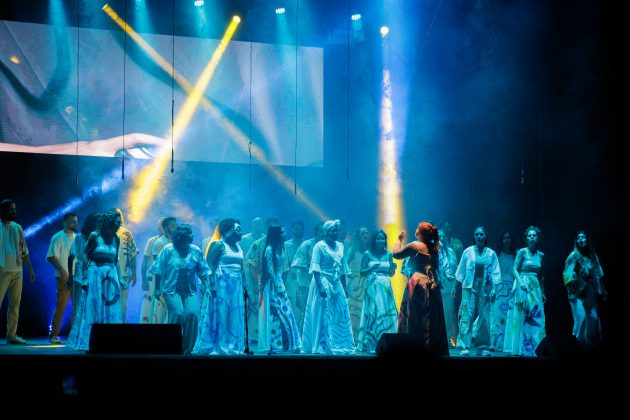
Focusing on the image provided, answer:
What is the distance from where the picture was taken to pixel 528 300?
10.5 meters

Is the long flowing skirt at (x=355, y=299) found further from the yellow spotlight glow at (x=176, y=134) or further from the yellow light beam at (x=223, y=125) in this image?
the yellow spotlight glow at (x=176, y=134)

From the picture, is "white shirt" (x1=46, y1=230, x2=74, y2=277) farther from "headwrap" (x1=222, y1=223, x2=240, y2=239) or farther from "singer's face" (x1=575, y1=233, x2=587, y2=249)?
"singer's face" (x1=575, y1=233, x2=587, y2=249)

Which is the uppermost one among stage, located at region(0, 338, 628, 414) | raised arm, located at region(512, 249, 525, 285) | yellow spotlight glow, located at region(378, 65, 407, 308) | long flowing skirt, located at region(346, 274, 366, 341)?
yellow spotlight glow, located at region(378, 65, 407, 308)

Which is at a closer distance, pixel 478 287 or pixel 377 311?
pixel 377 311

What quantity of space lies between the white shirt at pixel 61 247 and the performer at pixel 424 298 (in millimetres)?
5461

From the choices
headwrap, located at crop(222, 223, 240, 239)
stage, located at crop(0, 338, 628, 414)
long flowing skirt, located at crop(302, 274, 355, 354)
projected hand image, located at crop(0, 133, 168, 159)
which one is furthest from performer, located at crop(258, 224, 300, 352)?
stage, located at crop(0, 338, 628, 414)

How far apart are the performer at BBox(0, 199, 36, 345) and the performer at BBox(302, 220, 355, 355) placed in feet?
12.8

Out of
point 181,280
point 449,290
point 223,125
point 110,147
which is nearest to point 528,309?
point 449,290

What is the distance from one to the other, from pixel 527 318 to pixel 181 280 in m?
4.72

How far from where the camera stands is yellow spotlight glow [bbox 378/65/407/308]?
1367 cm

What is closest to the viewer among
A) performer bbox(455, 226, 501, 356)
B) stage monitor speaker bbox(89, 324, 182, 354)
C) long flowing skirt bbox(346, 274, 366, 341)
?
stage monitor speaker bbox(89, 324, 182, 354)

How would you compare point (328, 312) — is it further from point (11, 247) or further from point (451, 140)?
point (451, 140)

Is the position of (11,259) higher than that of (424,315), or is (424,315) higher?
(11,259)

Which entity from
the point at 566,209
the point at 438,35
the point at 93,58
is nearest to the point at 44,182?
the point at 93,58
